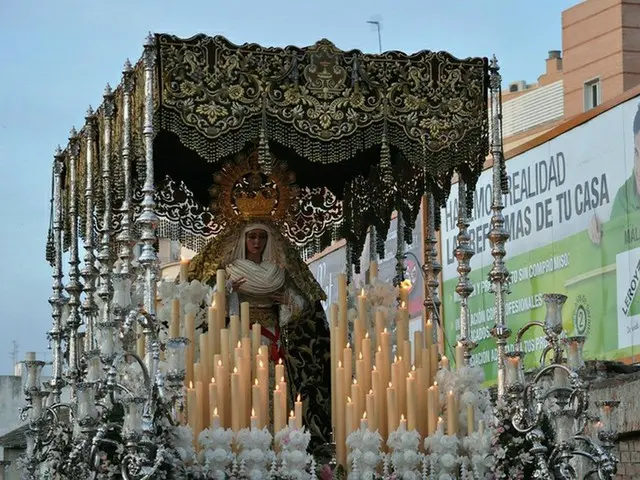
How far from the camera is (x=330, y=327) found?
13547 mm

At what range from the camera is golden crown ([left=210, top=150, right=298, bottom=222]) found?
1438 cm

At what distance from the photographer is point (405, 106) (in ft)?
43.2

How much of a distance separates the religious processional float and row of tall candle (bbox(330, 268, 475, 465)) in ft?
0.05

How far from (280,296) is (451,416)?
1874mm

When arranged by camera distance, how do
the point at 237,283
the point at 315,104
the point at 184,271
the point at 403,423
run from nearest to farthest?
the point at 403,423 → the point at 315,104 → the point at 237,283 → the point at 184,271

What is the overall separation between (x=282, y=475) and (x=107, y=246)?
344 cm

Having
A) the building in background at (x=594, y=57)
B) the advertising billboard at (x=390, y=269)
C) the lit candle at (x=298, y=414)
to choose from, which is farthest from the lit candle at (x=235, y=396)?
the building in background at (x=594, y=57)

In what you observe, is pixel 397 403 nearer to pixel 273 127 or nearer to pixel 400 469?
pixel 400 469

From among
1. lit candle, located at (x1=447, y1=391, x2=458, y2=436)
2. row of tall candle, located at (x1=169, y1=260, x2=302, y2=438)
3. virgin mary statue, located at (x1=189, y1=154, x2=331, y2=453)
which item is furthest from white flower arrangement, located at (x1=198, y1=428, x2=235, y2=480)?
virgin mary statue, located at (x1=189, y1=154, x2=331, y2=453)

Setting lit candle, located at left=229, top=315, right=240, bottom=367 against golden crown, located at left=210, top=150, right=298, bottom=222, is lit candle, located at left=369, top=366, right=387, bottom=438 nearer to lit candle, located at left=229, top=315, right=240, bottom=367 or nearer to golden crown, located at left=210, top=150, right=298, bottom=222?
lit candle, located at left=229, top=315, right=240, bottom=367

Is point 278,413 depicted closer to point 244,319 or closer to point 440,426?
point 244,319

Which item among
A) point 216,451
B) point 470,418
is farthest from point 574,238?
point 216,451

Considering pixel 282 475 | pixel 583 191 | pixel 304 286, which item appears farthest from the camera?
pixel 583 191

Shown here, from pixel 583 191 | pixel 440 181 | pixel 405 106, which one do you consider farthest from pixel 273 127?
pixel 583 191
